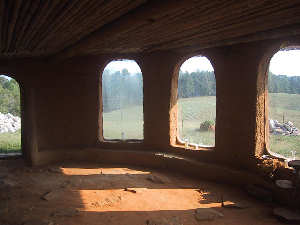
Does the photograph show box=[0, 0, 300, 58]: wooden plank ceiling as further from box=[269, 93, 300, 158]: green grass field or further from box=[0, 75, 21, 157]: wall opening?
box=[0, 75, 21, 157]: wall opening

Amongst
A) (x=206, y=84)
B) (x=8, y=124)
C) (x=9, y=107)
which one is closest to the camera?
(x=8, y=124)

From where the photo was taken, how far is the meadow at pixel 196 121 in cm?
1752

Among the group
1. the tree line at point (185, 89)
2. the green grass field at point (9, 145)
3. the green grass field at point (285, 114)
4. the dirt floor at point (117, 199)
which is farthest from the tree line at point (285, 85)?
the dirt floor at point (117, 199)

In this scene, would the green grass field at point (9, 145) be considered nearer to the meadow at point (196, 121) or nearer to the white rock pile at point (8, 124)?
the meadow at point (196, 121)

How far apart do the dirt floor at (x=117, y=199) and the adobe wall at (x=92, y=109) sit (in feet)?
3.53

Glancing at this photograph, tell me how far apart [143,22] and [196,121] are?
25.1m

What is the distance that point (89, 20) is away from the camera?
16.8 feet

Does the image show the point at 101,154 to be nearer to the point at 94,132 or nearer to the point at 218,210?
the point at 94,132

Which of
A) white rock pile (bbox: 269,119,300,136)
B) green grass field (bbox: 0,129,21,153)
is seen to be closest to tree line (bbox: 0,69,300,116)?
green grass field (bbox: 0,129,21,153)

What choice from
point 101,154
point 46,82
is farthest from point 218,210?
point 46,82

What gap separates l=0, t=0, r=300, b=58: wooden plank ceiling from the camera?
4270 mm

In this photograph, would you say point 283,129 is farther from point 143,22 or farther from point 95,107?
point 143,22

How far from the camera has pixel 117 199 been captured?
6.60 m

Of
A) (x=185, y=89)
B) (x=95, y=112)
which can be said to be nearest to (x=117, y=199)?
(x=95, y=112)
